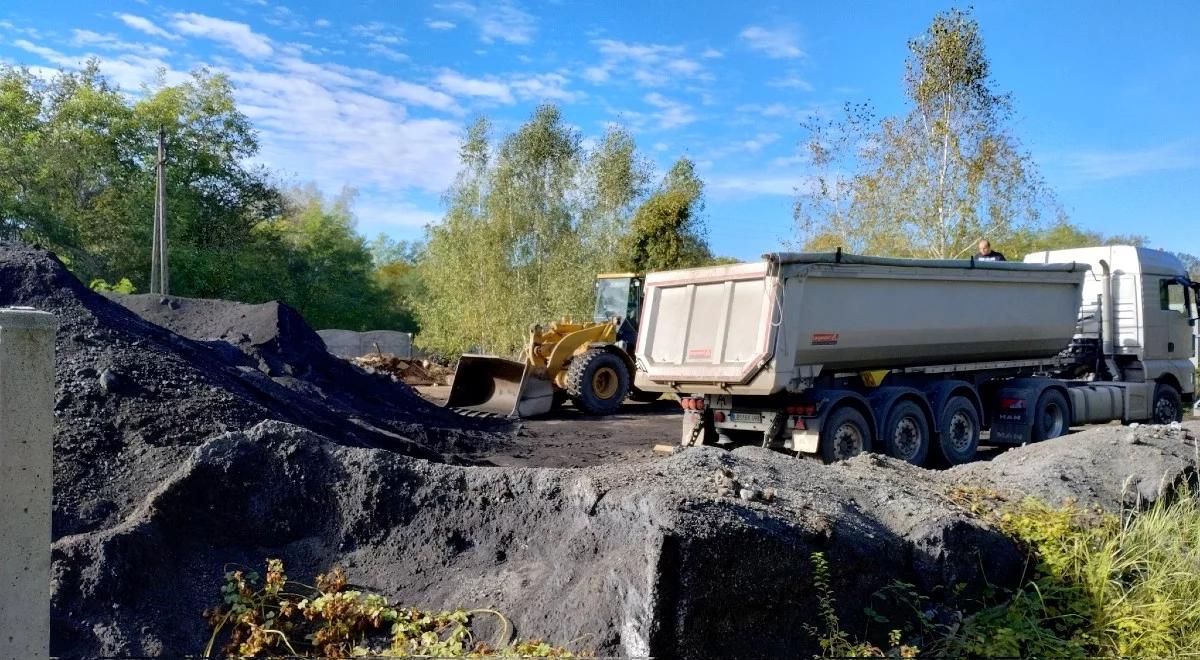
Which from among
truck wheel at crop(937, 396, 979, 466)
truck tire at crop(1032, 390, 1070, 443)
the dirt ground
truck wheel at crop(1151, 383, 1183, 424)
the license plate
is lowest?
the dirt ground

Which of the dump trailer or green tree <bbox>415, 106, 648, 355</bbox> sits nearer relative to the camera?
the dump trailer

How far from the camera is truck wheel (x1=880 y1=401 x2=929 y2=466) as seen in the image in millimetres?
10078

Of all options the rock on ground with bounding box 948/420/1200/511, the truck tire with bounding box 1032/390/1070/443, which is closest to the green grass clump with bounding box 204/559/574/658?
the rock on ground with bounding box 948/420/1200/511

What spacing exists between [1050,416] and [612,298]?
24.7 ft

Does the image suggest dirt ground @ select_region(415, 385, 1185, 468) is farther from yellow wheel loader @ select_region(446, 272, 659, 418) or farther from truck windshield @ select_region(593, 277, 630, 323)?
truck windshield @ select_region(593, 277, 630, 323)

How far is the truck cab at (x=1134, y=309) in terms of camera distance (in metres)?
13.4

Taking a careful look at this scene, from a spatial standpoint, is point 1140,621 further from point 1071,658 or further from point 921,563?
point 921,563

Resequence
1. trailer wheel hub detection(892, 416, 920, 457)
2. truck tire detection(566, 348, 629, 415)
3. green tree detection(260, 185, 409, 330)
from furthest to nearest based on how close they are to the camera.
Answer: green tree detection(260, 185, 409, 330), truck tire detection(566, 348, 629, 415), trailer wheel hub detection(892, 416, 920, 457)

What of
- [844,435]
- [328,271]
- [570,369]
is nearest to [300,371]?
[570,369]

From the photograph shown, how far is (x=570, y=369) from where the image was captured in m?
15.4

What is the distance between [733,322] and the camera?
9.62 meters

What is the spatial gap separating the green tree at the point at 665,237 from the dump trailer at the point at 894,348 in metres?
15.2

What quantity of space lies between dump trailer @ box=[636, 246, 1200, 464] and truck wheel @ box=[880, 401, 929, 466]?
0.6 inches

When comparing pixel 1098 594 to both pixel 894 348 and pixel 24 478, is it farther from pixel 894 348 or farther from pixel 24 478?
pixel 894 348
